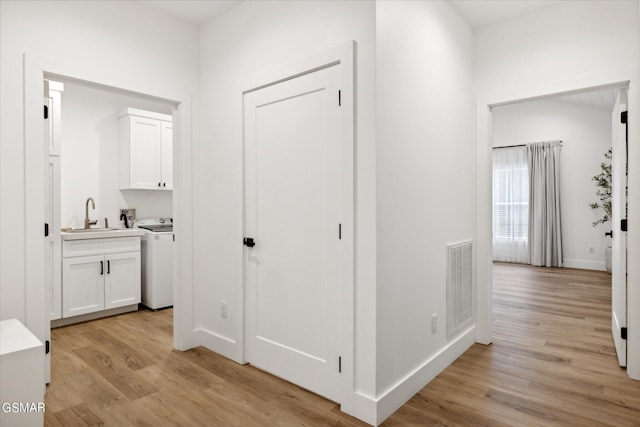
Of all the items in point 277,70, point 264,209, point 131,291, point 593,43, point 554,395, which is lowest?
point 554,395

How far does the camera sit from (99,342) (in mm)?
3234

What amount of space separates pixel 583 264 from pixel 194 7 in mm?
7136

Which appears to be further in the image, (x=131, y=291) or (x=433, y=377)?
(x=131, y=291)

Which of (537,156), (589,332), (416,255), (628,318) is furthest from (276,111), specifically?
(537,156)

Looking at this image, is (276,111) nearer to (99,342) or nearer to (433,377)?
(433,377)

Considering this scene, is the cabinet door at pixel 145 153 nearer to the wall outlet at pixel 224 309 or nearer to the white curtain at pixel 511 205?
the wall outlet at pixel 224 309

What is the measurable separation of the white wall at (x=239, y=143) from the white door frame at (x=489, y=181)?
1.55 metres

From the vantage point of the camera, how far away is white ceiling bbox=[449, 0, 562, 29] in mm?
2764

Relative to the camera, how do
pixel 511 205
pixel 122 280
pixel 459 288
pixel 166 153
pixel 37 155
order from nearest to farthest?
1. pixel 37 155
2. pixel 459 288
3. pixel 122 280
4. pixel 166 153
5. pixel 511 205

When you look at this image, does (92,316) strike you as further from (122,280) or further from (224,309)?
(224,309)

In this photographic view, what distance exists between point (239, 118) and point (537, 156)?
6.24 m

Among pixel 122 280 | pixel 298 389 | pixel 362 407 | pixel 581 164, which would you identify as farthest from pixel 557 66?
pixel 581 164

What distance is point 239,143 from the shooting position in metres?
2.80

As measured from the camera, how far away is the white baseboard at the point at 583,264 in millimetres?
6436
